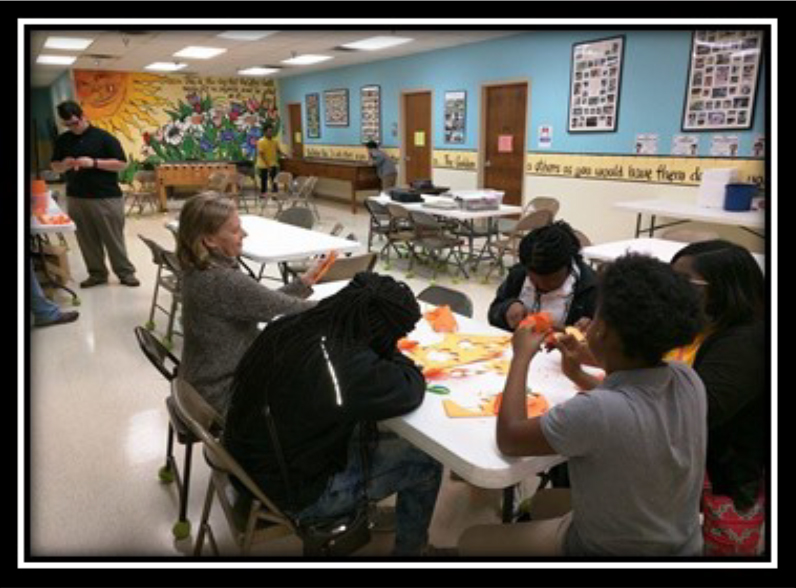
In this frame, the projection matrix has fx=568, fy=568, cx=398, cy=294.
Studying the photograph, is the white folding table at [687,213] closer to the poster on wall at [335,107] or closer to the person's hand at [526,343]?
the person's hand at [526,343]

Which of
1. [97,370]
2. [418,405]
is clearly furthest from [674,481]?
[97,370]

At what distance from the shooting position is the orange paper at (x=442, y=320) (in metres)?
2.26

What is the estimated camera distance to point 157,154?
12.9 meters

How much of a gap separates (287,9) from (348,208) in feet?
32.9

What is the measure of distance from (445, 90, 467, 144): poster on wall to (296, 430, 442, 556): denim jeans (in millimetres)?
7681

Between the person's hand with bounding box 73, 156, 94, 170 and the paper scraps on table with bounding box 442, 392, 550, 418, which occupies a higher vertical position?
the person's hand with bounding box 73, 156, 94, 170

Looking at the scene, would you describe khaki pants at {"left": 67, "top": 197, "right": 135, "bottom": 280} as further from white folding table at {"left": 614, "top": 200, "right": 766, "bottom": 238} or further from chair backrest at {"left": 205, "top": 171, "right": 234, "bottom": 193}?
white folding table at {"left": 614, "top": 200, "right": 766, "bottom": 238}

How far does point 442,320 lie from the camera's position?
7.53ft

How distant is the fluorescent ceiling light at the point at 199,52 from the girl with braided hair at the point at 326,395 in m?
8.76

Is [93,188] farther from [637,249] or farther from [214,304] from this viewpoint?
[637,249]

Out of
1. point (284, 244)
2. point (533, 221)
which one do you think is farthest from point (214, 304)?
point (533, 221)

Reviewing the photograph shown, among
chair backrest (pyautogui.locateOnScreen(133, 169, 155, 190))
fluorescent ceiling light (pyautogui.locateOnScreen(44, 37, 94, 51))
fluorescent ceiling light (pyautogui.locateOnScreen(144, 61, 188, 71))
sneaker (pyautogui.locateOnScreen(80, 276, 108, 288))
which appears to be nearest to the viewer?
sneaker (pyautogui.locateOnScreen(80, 276, 108, 288))

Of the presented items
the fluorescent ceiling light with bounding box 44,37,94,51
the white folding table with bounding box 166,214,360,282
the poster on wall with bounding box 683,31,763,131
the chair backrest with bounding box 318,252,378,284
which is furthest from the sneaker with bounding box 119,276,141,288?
the poster on wall with bounding box 683,31,763,131

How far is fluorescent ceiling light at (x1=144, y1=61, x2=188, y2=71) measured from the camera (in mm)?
10750
